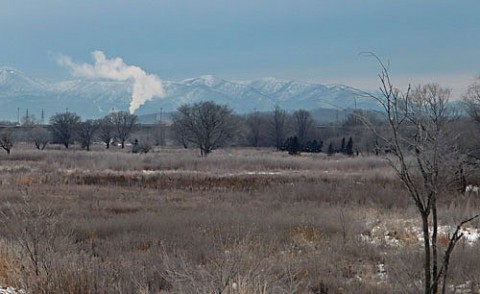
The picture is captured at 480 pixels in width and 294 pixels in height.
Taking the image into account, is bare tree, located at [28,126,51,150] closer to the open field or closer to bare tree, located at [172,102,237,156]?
bare tree, located at [172,102,237,156]

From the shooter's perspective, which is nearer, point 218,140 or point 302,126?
point 218,140

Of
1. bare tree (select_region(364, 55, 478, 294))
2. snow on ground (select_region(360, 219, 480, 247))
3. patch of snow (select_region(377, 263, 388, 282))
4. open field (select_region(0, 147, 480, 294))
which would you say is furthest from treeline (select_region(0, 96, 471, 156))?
bare tree (select_region(364, 55, 478, 294))

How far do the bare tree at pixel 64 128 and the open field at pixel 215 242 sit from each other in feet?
211

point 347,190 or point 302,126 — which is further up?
point 302,126

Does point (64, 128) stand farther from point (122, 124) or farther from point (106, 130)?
point (122, 124)

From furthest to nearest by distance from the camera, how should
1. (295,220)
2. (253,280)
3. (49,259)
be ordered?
(295,220) < (49,259) < (253,280)

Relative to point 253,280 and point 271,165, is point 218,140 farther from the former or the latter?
point 253,280

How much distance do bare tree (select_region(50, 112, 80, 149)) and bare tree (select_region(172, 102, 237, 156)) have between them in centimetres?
2842

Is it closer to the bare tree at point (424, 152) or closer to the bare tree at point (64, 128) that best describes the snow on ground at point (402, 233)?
the bare tree at point (424, 152)

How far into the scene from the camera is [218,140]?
66000 mm

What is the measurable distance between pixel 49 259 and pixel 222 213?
8754 millimetres

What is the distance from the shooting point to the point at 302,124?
102938 mm

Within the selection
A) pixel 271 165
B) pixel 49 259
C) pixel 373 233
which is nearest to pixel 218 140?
pixel 271 165

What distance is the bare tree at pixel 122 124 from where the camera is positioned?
321ft
